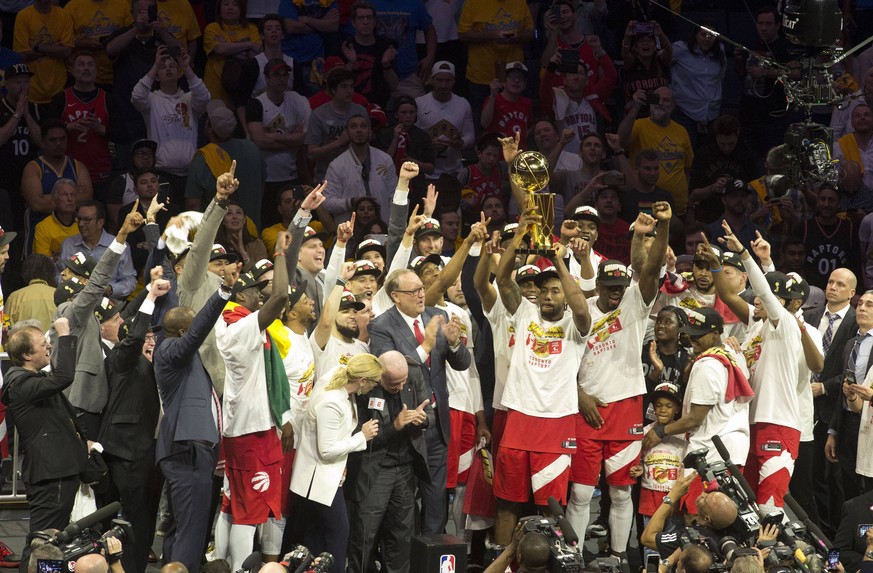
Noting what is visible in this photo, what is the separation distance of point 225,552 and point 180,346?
Answer: 1367mm

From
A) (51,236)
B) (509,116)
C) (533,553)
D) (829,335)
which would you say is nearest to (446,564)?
(533,553)

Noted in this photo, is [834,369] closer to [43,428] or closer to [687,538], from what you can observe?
[687,538]

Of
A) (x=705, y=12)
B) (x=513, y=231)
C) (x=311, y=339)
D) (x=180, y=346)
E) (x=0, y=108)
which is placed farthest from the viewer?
(x=705, y=12)

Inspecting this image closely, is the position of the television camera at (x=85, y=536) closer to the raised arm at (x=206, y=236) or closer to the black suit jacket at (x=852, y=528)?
the raised arm at (x=206, y=236)

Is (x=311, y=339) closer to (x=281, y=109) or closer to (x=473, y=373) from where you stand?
(x=473, y=373)

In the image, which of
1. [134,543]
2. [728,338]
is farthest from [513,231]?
[134,543]

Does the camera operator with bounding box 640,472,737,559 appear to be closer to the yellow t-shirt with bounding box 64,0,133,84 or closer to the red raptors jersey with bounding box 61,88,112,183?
the red raptors jersey with bounding box 61,88,112,183

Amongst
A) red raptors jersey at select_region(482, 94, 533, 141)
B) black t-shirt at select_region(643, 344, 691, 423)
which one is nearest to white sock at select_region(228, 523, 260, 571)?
black t-shirt at select_region(643, 344, 691, 423)

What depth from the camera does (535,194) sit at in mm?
9992

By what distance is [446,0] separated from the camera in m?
15.4

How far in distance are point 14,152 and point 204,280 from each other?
438cm

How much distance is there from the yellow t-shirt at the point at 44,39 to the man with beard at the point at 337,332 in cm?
523

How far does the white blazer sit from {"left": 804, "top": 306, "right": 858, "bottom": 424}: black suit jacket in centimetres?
403

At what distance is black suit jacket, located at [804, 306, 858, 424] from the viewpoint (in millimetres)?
11023
